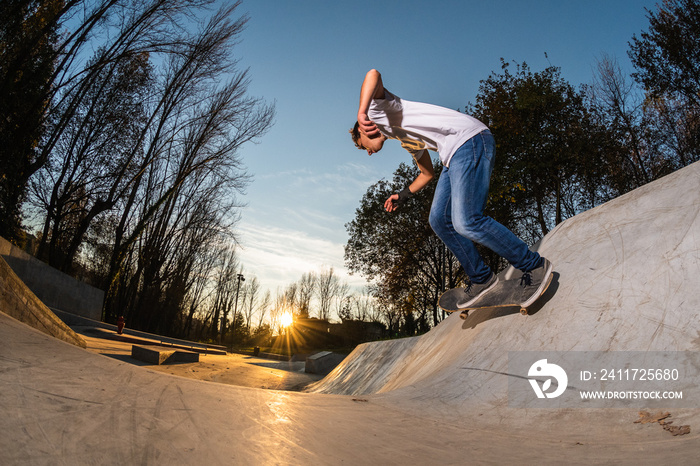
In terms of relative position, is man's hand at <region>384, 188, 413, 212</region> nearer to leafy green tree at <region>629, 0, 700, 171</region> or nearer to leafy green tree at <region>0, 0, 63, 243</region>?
leafy green tree at <region>0, 0, 63, 243</region>

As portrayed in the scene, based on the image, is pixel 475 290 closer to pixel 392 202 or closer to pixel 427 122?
pixel 392 202

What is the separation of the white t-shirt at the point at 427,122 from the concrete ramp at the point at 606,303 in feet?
4.05

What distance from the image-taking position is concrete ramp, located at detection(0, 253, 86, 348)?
2.62 m

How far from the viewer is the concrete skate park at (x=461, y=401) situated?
3.97ft

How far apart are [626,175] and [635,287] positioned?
1814 cm

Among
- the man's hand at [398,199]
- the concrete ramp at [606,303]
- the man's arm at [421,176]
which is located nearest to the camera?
the concrete ramp at [606,303]

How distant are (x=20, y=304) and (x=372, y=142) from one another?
274cm

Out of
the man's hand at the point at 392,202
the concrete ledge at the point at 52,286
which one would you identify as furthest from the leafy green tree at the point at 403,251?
the man's hand at the point at 392,202

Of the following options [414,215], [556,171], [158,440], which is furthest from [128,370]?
[414,215]

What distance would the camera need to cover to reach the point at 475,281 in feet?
10.5

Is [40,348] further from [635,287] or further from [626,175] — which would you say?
[626,175]

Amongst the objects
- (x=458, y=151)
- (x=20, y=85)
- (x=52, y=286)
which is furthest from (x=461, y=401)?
(x=52, y=286)

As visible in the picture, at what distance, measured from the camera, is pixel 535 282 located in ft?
9.00

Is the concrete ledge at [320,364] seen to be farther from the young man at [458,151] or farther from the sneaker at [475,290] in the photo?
the young man at [458,151]
